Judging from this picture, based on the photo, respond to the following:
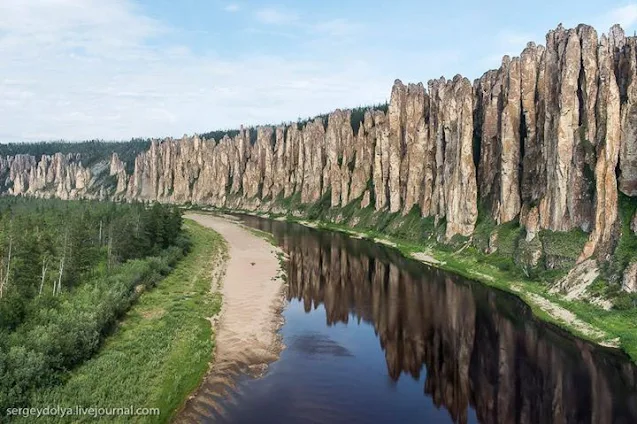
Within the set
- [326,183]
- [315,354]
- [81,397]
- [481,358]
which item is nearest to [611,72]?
[481,358]

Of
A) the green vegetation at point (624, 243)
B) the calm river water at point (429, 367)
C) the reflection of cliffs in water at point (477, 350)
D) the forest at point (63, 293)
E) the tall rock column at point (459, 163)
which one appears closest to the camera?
the forest at point (63, 293)

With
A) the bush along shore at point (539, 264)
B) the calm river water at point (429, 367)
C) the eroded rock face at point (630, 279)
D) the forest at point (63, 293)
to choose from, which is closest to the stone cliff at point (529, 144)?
the bush along shore at point (539, 264)

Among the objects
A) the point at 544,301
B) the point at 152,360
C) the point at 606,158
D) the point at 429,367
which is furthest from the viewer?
the point at 606,158

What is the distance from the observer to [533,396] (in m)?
35.8

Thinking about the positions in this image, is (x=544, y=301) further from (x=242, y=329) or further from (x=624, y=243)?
(x=242, y=329)

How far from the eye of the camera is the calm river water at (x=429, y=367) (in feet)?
110

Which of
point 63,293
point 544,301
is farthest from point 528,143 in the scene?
point 63,293

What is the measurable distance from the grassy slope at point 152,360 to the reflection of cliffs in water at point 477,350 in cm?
1483

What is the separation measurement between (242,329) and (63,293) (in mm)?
20319

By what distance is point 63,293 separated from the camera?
177 ft

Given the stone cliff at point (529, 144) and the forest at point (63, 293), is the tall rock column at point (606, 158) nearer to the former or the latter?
the stone cliff at point (529, 144)

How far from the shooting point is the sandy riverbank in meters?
35.1

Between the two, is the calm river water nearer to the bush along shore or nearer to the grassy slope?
the bush along shore

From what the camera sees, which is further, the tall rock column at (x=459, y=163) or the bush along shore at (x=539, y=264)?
the tall rock column at (x=459, y=163)
